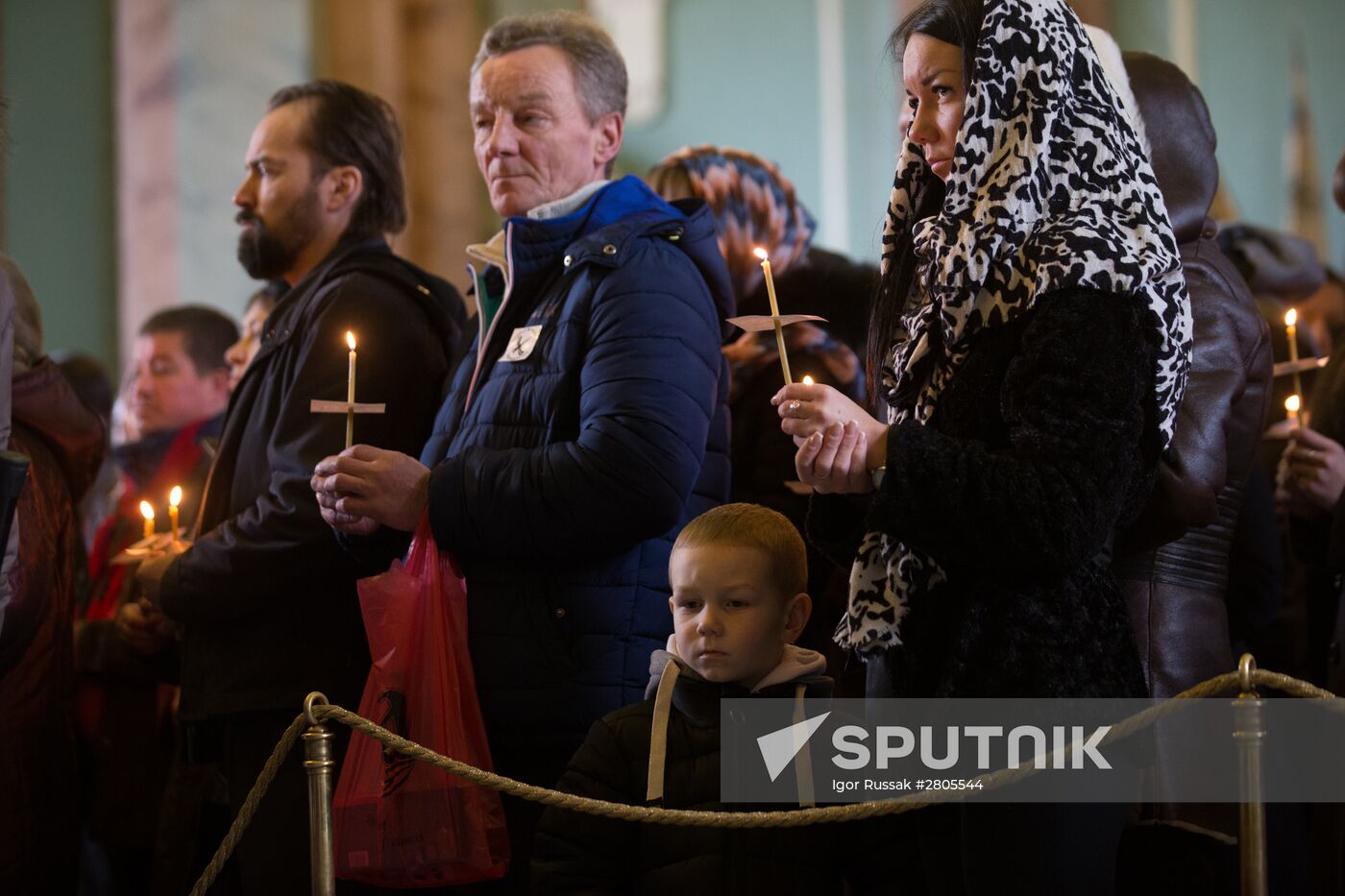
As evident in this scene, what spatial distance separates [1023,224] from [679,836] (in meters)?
1.15

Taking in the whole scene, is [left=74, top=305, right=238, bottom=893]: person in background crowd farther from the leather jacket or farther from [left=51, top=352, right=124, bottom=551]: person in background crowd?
the leather jacket

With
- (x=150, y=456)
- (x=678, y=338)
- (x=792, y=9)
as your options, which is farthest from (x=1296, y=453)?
(x=792, y=9)

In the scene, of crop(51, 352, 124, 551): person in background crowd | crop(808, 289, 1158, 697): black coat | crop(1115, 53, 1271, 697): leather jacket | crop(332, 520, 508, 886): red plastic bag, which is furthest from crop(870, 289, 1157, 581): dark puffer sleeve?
crop(51, 352, 124, 551): person in background crowd

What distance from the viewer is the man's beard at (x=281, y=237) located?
151 inches

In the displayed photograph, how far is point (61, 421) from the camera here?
384cm

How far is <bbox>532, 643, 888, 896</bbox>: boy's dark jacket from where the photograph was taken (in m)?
2.66

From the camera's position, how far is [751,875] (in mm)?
2654

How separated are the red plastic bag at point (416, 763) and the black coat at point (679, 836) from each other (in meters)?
0.23

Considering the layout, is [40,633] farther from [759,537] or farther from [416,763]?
[759,537]

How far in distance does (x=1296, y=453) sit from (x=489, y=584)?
1.84 m

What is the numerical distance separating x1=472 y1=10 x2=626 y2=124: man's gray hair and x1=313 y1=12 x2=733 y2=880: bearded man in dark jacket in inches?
11.4

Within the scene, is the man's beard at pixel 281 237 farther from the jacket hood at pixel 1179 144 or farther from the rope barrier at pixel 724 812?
the jacket hood at pixel 1179 144

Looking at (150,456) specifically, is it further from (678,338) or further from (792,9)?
(792,9)

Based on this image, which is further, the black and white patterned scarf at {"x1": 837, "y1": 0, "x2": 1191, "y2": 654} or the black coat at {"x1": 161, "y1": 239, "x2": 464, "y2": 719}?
the black coat at {"x1": 161, "y1": 239, "x2": 464, "y2": 719}
